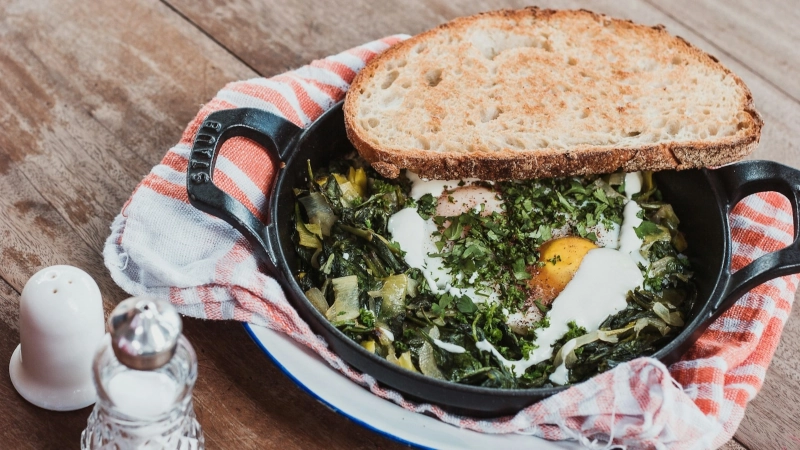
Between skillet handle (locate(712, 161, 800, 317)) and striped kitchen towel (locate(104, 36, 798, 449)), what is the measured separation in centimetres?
18

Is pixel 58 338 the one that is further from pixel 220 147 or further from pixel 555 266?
pixel 555 266

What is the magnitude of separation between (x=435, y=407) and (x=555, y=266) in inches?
25.9

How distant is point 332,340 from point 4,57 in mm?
1941

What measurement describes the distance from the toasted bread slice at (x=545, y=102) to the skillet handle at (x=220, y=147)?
0.24m

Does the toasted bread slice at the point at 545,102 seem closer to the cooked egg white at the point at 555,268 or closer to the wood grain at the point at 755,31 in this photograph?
the cooked egg white at the point at 555,268

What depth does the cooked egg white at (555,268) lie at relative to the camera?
2.39m

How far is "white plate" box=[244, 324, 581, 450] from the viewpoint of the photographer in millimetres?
2078

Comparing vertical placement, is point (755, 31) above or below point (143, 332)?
above

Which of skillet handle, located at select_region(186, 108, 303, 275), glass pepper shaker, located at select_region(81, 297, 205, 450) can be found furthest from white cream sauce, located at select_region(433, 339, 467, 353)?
glass pepper shaker, located at select_region(81, 297, 205, 450)

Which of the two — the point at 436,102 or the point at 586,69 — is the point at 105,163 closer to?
the point at 436,102

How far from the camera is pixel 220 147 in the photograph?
8.33ft

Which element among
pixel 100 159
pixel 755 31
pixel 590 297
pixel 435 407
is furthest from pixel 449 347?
pixel 755 31

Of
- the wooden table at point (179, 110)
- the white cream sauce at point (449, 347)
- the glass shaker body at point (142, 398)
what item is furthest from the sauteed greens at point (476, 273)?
the glass shaker body at point (142, 398)

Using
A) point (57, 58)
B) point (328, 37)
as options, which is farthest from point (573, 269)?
point (57, 58)
